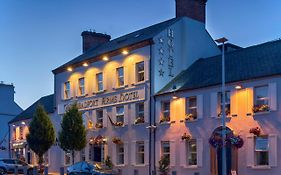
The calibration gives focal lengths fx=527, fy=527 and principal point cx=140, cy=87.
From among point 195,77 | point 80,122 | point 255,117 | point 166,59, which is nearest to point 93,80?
point 80,122

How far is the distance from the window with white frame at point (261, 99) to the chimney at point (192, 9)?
11.9 metres

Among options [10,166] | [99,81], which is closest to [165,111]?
[99,81]

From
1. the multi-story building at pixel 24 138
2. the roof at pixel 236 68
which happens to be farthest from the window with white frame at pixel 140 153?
the multi-story building at pixel 24 138

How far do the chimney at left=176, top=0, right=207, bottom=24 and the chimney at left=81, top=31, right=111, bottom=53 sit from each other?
40.0ft

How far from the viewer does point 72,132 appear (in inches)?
1491

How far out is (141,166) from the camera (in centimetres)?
3559

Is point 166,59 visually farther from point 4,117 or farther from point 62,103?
point 4,117

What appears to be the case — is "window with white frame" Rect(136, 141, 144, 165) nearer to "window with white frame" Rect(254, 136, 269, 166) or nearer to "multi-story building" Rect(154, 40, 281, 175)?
"multi-story building" Rect(154, 40, 281, 175)

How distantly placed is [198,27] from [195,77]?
20.8ft

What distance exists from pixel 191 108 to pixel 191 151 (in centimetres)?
263

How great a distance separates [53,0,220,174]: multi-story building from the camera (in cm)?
3578

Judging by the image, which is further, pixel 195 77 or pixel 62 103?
pixel 62 103

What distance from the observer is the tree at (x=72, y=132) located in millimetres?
37781

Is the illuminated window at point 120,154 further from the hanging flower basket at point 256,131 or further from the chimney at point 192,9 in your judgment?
the hanging flower basket at point 256,131
